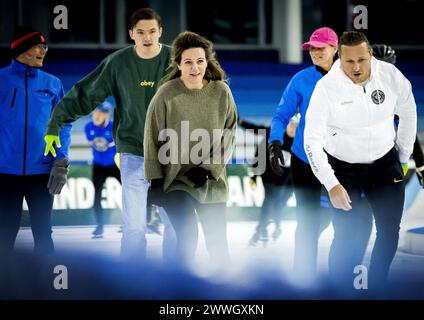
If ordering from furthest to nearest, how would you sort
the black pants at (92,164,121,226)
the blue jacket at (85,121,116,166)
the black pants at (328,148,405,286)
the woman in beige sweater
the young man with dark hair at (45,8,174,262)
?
1. the black pants at (92,164,121,226)
2. the blue jacket at (85,121,116,166)
3. the young man with dark hair at (45,8,174,262)
4. the black pants at (328,148,405,286)
5. the woman in beige sweater

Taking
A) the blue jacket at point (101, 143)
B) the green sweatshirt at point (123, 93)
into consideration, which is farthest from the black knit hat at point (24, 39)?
the blue jacket at point (101, 143)

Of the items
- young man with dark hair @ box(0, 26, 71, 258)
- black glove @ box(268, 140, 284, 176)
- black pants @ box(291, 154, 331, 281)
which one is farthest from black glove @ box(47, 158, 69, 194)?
black pants @ box(291, 154, 331, 281)

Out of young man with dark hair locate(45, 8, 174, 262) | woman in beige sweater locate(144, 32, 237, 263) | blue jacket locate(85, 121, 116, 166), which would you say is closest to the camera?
woman in beige sweater locate(144, 32, 237, 263)

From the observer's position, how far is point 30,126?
4.63 meters

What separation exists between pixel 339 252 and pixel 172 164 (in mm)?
995

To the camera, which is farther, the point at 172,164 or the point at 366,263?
the point at 366,263

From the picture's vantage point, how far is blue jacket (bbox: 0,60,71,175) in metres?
4.62

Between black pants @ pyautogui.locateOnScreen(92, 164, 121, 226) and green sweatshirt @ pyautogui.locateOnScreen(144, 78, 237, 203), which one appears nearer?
green sweatshirt @ pyautogui.locateOnScreen(144, 78, 237, 203)

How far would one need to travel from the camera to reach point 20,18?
486 cm

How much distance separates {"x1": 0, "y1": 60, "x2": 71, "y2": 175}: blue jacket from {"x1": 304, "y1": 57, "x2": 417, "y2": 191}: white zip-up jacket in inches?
54.0

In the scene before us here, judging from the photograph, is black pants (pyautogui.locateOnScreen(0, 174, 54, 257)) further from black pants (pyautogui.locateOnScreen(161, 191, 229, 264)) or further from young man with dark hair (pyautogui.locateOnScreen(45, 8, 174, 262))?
black pants (pyautogui.locateOnScreen(161, 191, 229, 264))
